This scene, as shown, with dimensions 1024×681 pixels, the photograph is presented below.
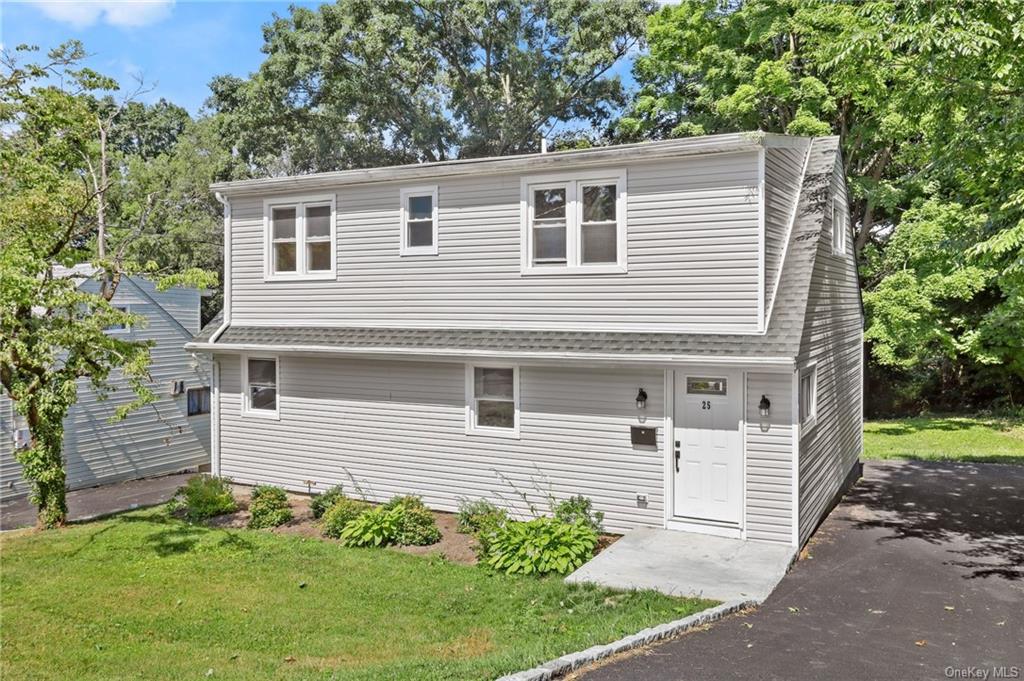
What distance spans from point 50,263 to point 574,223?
27.1 ft

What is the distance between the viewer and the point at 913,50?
12148mm

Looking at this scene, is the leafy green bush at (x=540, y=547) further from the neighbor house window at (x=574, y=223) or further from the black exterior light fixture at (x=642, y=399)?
the neighbor house window at (x=574, y=223)

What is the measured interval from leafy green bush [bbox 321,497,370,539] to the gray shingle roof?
101 inches

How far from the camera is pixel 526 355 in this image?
1116 cm

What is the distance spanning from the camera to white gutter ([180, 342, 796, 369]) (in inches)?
386

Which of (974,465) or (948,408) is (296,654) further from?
(948,408)

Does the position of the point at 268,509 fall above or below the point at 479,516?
below

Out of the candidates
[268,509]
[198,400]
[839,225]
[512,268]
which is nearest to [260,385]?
[268,509]

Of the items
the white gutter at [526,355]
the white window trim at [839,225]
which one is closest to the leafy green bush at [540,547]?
the white gutter at [526,355]

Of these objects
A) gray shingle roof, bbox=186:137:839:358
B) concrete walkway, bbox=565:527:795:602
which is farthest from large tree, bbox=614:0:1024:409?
concrete walkway, bbox=565:527:795:602

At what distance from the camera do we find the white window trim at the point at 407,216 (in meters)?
12.6

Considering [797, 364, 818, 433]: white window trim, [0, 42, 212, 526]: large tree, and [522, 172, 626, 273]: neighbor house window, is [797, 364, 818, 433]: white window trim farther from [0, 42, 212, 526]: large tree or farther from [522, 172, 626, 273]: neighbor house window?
[0, 42, 212, 526]: large tree

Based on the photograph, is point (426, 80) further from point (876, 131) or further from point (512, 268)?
point (512, 268)

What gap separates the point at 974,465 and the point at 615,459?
1045 centimetres
